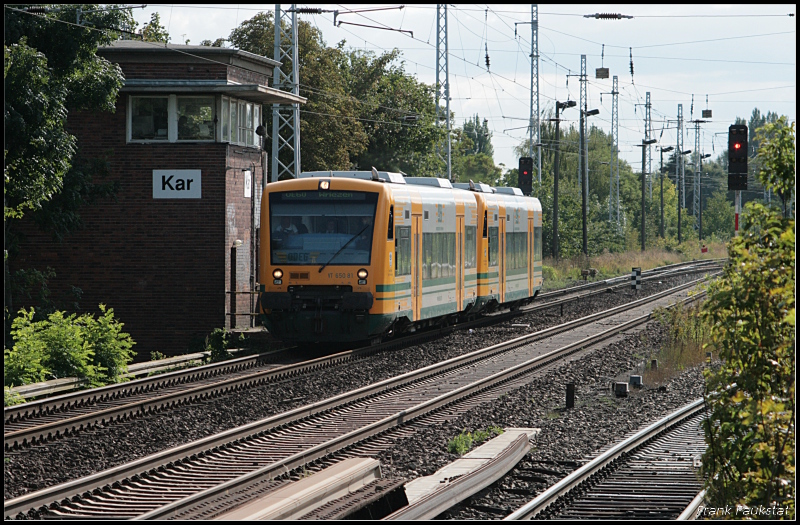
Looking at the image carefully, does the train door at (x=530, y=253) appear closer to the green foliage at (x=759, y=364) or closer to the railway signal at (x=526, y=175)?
the railway signal at (x=526, y=175)

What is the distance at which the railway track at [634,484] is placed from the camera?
8.88m

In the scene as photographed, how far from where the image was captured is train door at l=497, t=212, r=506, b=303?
25764 millimetres

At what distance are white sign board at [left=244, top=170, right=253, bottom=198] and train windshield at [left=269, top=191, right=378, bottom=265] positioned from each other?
4365 mm

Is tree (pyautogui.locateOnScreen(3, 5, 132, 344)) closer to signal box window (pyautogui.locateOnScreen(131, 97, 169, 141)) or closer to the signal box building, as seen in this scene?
the signal box building

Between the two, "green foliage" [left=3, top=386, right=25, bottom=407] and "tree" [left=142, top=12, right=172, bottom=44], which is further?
"tree" [left=142, top=12, right=172, bottom=44]

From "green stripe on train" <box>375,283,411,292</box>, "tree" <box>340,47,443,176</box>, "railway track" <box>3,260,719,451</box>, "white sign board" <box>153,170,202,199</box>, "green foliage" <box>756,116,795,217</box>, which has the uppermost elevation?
"tree" <box>340,47,443,176</box>

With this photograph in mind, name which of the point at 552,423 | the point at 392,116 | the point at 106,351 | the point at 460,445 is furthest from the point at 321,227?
the point at 392,116

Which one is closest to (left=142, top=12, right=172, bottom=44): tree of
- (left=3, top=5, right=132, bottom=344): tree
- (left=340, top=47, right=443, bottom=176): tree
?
(left=340, top=47, right=443, bottom=176): tree

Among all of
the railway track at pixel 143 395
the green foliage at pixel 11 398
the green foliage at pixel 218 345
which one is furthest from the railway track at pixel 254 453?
the green foliage at pixel 218 345

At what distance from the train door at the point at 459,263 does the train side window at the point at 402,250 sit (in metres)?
3.17

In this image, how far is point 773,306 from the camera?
257 inches

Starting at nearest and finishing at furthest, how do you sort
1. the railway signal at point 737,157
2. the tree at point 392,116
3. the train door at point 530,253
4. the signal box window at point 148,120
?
the signal box window at point 148,120 → the railway signal at point 737,157 → the train door at point 530,253 → the tree at point 392,116

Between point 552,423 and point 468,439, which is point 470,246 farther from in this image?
point 468,439

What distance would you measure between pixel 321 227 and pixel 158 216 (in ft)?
15.6
